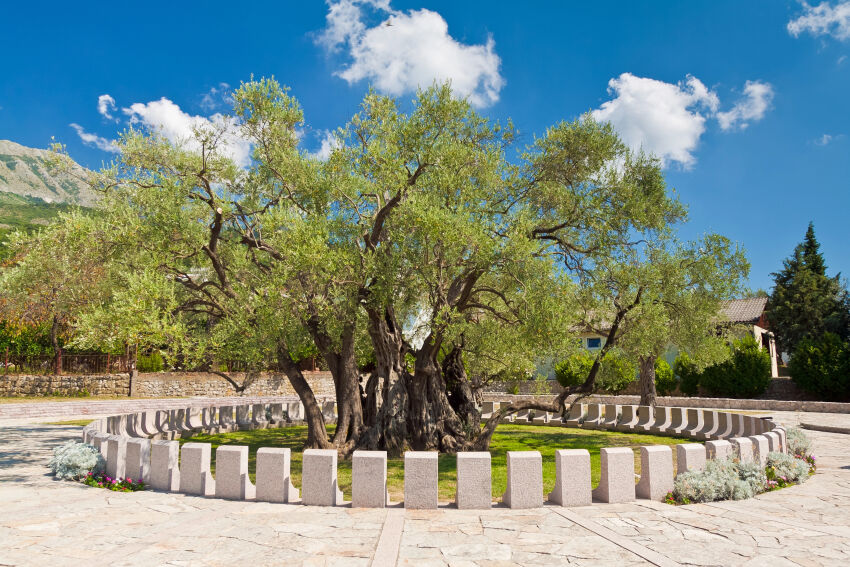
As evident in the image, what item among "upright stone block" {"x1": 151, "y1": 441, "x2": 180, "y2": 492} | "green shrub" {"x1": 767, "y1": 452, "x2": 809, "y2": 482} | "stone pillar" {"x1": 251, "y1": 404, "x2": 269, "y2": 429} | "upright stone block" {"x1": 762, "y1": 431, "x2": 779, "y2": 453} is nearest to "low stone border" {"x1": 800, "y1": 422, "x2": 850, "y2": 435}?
"upright stone block" {"x1": 762, "y1": 431, "x2": 779, "y2": 453}

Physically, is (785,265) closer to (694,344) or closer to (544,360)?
(694,344)

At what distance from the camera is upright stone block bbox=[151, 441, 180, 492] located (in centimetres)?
989

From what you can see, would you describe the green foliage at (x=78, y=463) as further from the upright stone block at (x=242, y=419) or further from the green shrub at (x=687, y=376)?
the green shrub at (x=687, y=376)

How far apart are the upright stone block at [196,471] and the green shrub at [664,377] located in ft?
100

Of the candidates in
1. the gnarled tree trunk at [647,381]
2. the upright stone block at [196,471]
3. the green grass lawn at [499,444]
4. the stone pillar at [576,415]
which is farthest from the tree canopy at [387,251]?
the gnarled tree trunk at [647,381]

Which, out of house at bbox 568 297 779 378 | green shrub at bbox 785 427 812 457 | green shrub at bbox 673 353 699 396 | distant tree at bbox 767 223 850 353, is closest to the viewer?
green shrub at bbox 785 427 812 457

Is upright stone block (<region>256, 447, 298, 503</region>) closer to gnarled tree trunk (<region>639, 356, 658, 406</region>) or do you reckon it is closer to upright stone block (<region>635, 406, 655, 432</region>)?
upright stone block (<region>635, 406, 655, 432</region>)

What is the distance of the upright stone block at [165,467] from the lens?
9.89 metres

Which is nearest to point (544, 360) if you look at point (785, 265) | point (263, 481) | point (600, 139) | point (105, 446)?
point (600, 139)

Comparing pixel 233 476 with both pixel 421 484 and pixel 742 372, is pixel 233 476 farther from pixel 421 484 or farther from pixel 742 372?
pixel 742 372

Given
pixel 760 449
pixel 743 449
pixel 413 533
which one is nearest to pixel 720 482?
pixel 743 449

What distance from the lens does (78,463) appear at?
1084 cm

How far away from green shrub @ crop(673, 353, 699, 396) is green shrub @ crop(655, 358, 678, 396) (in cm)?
44

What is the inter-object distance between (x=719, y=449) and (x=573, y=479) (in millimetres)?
3249
